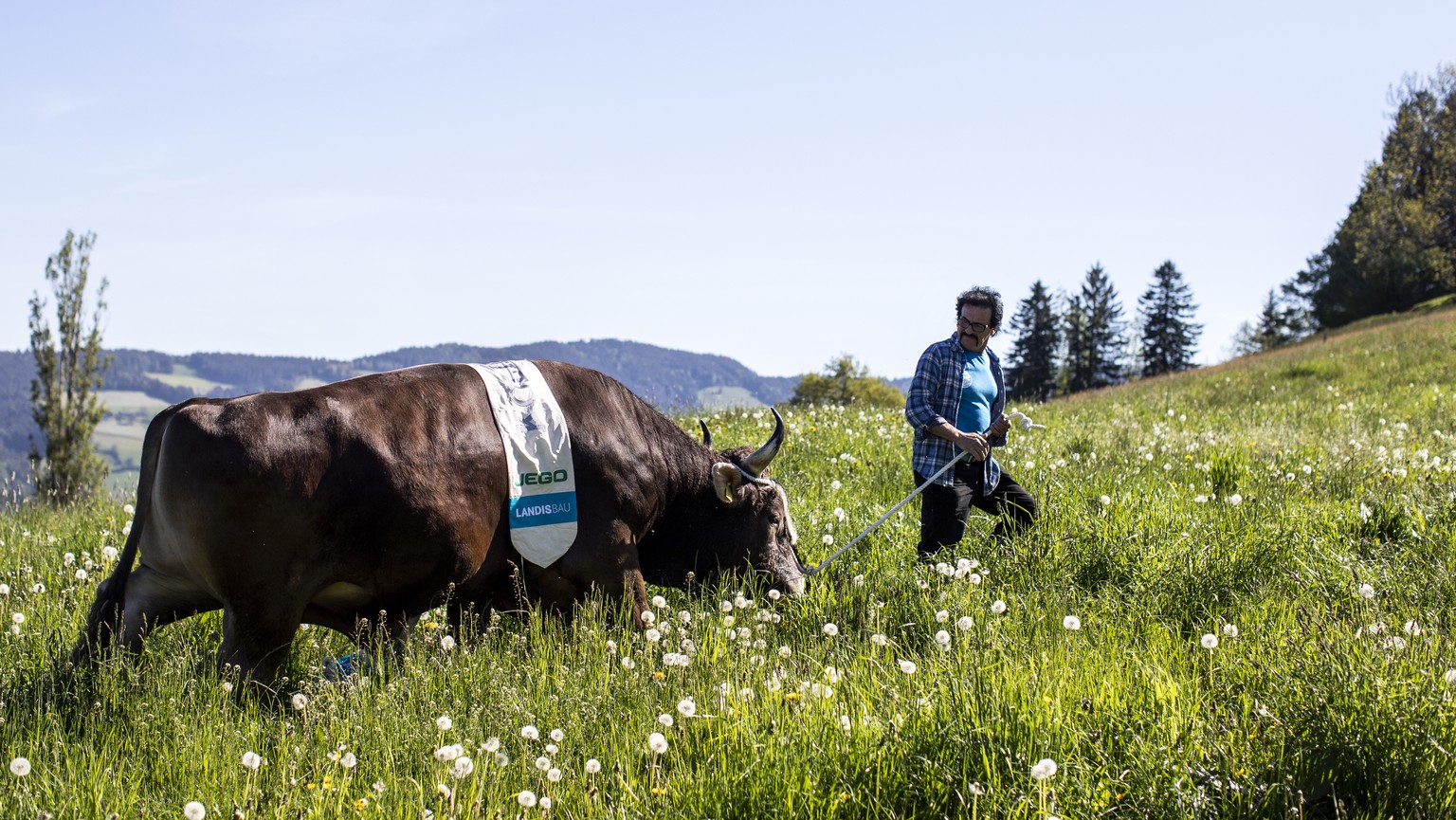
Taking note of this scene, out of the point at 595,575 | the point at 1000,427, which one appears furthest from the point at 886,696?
the point at 1000,427

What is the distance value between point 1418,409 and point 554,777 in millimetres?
15591

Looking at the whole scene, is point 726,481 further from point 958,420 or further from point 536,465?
point 958,420

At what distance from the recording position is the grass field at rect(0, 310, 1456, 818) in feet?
12.4

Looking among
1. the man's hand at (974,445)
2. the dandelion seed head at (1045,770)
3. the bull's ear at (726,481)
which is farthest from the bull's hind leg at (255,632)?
the man's hand at (974,445)

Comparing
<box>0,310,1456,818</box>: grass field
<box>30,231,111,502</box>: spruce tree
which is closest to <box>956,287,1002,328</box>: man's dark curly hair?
<box>0,310,1456,818</box>: grass field

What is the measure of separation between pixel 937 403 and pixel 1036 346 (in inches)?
3037

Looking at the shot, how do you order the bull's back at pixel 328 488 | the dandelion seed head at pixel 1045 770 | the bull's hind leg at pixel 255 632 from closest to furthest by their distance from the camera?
the dandelion seed head at pixel 1045 770, the bull's back at pixel 328 488, the bull's hind leg at pixel 255 632

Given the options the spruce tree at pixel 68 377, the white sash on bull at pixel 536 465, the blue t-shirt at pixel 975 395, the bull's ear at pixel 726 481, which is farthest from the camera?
the spruce tree at pixel 68 377

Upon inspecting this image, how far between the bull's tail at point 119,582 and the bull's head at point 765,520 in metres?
3.61

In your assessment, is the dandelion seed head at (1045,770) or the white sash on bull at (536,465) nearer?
the dandelion seed head at (1045,770)

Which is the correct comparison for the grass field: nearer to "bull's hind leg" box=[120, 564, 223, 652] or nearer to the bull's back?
"bull's hind leg" box=[120, 564, 223, 652]

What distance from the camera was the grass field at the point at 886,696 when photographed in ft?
12.4

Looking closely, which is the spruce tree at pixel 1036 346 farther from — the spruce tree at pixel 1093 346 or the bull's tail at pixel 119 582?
the bull's tail at pixel 119 582

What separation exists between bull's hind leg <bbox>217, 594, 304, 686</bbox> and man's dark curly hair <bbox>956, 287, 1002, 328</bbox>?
16.5 feet
